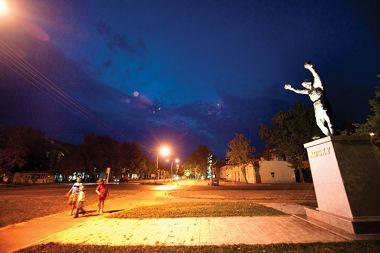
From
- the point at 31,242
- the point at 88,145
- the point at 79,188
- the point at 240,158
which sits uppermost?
the point at 88,145

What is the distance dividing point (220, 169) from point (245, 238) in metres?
93.3

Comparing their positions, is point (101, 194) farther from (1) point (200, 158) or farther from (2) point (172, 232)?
(1) point (200, 158)

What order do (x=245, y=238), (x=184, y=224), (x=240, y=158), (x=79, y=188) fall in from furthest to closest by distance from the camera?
(x=240, y=158), (x=79, y=188), (x=184, y=224), (x=245, y=238)

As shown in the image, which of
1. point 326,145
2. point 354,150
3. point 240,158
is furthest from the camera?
point 240,158

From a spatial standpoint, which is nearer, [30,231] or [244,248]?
[244,248]

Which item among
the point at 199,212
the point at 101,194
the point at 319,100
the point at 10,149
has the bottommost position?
the point at 199,212

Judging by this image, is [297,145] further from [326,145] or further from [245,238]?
[245,238]

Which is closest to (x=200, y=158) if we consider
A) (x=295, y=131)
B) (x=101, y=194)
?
(x=295, y=131)

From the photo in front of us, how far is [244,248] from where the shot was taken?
225 inches

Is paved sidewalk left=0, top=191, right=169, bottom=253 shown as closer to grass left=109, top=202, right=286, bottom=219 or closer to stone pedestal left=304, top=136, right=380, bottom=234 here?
grass left=109, top=202, right=286, bottom=219

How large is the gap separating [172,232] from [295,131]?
39.2 metres

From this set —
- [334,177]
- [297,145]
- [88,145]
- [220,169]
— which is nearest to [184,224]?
Result: [334,177]

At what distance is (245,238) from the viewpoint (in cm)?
664

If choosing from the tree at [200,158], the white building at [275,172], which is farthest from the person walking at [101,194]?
the tree at [200,158]
